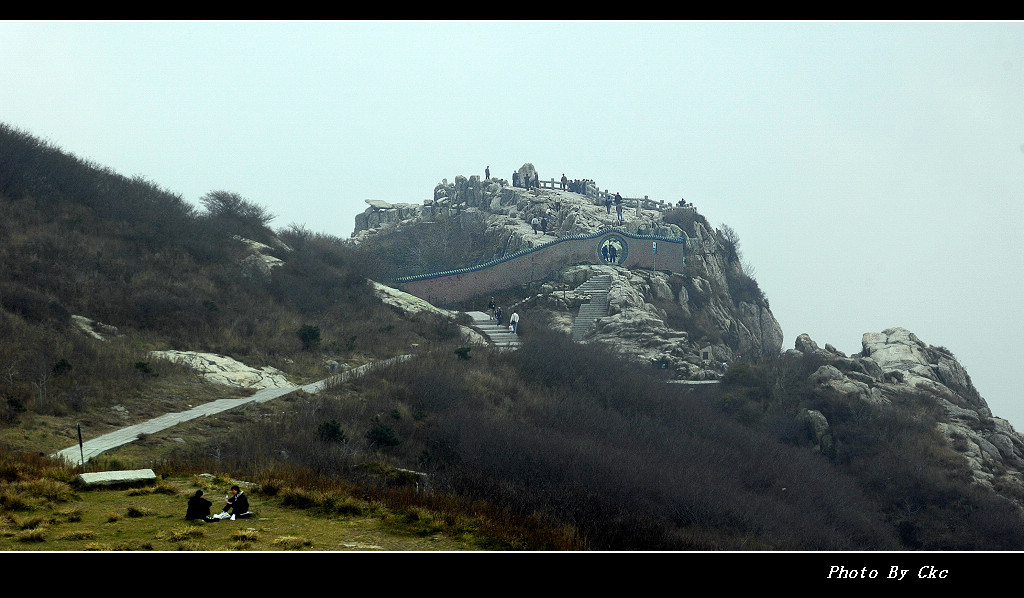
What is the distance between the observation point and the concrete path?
1412 centimetres

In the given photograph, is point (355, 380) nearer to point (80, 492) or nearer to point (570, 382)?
point (570, 382)

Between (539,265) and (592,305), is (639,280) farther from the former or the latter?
(539,265)

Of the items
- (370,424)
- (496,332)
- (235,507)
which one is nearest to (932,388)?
(496,332)

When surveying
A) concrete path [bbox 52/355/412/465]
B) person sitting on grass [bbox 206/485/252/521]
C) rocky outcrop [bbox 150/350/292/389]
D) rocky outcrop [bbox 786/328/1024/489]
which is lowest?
rocky outcrop [bbox 786/328/1024/489]

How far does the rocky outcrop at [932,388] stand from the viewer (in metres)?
31.9

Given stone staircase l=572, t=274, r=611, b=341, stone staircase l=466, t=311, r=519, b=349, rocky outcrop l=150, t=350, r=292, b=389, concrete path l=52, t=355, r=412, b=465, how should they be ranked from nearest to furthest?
concrete path l=52, t=355, r=412, b=465
rocky outcrop l=150, t=350, r=292, b=389
stone staircase l=466, t=311, r=519, b=349
stone staircase l=572, t=274, r=611, b=341

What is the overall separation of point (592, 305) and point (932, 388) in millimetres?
17724

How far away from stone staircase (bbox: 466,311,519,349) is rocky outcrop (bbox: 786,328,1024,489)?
1374 cm

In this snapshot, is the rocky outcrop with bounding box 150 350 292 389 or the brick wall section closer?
the rocky outcrop with bounding box 150 350 292 389

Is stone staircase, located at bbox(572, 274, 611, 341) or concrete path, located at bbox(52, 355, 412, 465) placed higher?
stone staircase, located at bbox(572, 274, 611, 341)

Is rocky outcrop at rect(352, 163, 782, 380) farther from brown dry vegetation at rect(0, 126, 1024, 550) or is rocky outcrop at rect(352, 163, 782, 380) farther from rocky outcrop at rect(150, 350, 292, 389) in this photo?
rocky outcrop at rect(150, 350, 292, 389)

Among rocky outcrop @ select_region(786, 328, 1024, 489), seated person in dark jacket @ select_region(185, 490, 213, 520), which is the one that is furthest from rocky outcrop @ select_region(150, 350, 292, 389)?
rocky outcrop @ select_region(786, 328, 1024, 489)

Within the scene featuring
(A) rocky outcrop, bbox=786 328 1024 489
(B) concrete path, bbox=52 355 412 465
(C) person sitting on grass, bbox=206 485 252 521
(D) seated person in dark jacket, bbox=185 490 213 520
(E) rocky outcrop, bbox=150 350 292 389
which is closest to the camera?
(D) seated person in dark jacket, bbox=185 490 213 520

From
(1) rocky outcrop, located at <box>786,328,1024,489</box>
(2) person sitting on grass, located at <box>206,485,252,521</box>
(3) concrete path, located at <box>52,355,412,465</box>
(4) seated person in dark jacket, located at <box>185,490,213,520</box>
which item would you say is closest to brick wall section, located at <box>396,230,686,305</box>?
(1) rocky outcrop, located at <box>786,328,1024,489</box>
